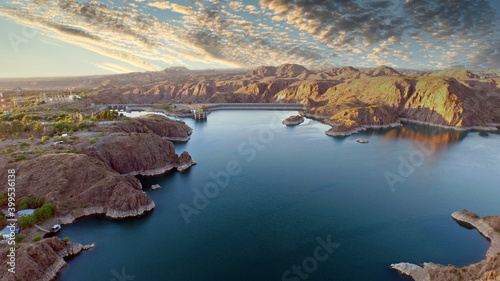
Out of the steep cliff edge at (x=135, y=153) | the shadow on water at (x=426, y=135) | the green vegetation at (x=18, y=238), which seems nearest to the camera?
the green vegetation at (x=18, y=238)

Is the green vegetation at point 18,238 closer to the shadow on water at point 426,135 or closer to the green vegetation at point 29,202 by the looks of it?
the green vegetation at point 29,202

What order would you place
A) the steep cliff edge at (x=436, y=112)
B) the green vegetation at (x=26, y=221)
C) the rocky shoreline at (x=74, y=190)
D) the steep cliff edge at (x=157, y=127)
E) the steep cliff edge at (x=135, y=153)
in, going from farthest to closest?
the steep cliff edge at (x=436, y=112)
the steep cliff edge at (x=157, y=127)
the steep cliff edge at (x=135, y=153)
the green vegetation at (x=26, y=221)
the rocky shoreline at (x=74, y=190)

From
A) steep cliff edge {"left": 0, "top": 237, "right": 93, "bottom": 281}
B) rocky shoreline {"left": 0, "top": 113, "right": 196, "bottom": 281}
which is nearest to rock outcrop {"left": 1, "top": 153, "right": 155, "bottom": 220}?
rocky shoreline {"left": 0, "top": 113, "right": 196, "bottom": 281}

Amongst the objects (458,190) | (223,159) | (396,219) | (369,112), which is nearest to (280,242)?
(396,219)

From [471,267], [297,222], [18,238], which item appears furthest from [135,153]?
[471,267]

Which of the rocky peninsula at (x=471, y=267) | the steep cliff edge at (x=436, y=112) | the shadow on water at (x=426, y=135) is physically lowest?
the rocky peninsula at (x=471, y=267)

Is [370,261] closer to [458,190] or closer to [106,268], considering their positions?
[106,268]

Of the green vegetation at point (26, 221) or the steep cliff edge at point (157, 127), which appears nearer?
the green vegetation at point (26, 221)

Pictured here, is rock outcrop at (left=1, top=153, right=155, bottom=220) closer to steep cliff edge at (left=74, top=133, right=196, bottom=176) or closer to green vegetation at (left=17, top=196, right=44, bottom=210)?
green vegetation at (left=17, top=196, right=44, bottom=210)

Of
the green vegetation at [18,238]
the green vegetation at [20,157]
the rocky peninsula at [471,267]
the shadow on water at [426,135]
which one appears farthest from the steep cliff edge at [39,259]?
the shadow on water at [426,135]
